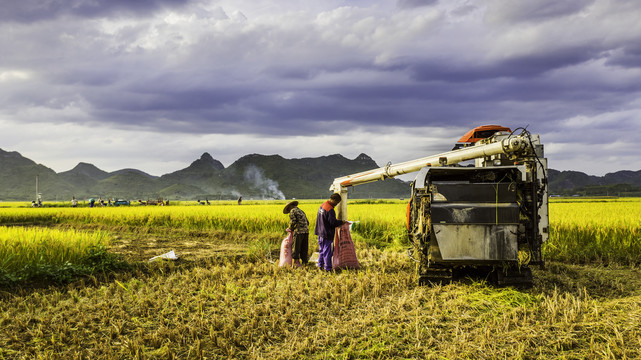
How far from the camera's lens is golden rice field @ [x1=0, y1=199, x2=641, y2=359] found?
519 cm

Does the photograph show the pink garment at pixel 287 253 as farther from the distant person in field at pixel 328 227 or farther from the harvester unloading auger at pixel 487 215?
the harvester unloading auger at pixel 487 215

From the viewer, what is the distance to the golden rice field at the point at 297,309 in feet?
17.0

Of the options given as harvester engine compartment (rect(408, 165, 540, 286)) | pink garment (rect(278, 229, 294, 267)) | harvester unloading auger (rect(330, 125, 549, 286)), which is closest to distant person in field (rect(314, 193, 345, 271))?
pink garment (rect(278, 229, 294, 267))

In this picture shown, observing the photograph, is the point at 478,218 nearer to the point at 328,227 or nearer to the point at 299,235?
the point at 328,227

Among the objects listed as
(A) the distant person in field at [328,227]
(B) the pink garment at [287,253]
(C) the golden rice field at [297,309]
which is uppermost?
(A) the distant person in field at [328,227]

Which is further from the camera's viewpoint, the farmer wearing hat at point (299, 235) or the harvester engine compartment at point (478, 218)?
the farmer wearing hat at point (299, 235)

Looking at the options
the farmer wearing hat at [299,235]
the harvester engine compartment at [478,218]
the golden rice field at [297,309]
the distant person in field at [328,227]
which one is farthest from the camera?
the farmer wearing hat at [299,235]

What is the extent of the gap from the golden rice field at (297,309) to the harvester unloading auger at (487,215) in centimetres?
53

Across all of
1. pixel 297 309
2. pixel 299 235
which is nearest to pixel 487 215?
pixel 297 309

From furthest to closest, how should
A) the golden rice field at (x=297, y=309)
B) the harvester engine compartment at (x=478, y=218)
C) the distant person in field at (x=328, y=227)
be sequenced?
1. the distant person in field at (x=328, y=227)
2. the harvester engine compartment at (x=478, y=218)
3. the golden rice field at (x=297, y=309)

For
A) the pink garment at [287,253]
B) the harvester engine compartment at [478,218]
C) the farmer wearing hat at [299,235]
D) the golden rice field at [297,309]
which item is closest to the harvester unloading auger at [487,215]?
the harvester engine compartment at [478,218]

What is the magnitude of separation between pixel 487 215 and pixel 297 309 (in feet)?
11.1

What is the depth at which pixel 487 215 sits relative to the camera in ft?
21.9

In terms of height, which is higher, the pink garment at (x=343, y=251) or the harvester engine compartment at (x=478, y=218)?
the harvester engine compartment at (x=478, y=218)
